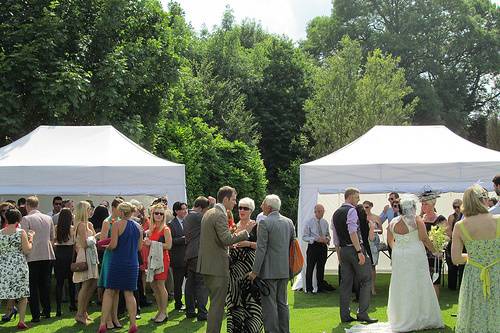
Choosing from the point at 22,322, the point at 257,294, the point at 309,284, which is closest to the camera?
the point at 257,294

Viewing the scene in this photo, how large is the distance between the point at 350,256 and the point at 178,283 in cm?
281

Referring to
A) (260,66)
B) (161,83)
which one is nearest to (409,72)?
(260,66)

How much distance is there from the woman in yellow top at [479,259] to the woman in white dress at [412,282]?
2.06 metres

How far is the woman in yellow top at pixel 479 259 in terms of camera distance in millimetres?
6379

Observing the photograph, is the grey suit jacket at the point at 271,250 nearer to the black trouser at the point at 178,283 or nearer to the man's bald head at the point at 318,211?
the black trouser at the point at 178,283

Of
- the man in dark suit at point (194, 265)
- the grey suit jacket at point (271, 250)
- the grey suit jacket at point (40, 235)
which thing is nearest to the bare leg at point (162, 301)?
the man in dark suit at point (194, 265)

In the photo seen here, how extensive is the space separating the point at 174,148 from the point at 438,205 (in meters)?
13.0

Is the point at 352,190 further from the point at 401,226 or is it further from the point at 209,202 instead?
the point at 209,202

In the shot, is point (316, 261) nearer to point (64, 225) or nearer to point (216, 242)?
point (64, 225)

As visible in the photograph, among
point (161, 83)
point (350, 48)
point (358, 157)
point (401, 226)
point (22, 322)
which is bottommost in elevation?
point (22, 322)

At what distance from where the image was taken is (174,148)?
27.5 meters

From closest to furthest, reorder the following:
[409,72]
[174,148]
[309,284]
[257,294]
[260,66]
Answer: [257,294] < [309,284] < [174,148] < [260,66] < [409,72]

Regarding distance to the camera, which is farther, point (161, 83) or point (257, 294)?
point (161, 83)

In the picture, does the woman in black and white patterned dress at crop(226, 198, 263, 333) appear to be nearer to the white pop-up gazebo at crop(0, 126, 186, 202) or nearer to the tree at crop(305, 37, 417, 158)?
the white pop-up gazebo at crop(0, 126, 186, 202)
